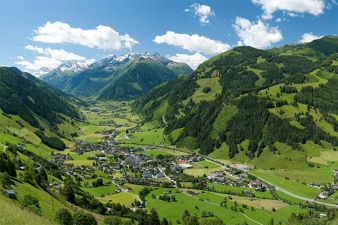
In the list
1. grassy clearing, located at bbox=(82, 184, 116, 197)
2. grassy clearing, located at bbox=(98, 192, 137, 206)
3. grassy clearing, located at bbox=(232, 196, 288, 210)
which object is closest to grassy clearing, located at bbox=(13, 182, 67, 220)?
grassy clearing, located at bbox=(98, 192, 137, 206)

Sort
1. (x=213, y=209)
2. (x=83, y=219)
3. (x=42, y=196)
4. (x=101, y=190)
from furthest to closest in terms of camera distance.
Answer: (x=101, y=190) < (x=213, y=209) < (x=42, y=196) < (x=83, y=219)

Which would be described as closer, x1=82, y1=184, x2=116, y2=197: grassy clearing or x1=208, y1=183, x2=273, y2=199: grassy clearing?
x1=82, y1=184, x2=116, y2=197: grassy clearing

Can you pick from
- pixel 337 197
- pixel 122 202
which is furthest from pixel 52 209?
pixel 337 197

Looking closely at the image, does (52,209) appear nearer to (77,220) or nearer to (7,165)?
(77,220)

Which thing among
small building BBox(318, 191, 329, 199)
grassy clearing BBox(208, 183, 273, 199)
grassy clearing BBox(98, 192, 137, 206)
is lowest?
grassy clearing BBox(98, 192, 137, 206)

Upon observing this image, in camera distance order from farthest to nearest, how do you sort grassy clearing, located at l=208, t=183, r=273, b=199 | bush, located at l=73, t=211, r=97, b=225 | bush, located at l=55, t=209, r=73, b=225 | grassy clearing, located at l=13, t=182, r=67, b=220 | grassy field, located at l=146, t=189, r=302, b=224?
1. grassy clearing, located at l=208, t=183, r=273, b=199
2. grassy field, located at l=146, t=189, r=302, b=224
3. grassy clearing, located at l=13, t=182, r=67, b=220
4. bush, located at l=73, t=211, r=97, b=225
5. bush, located at l=55, t=209, r=73, b=225

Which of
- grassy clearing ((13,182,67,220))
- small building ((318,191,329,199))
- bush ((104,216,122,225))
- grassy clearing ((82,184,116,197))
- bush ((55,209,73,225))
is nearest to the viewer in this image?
bush ((55,209,73,225))

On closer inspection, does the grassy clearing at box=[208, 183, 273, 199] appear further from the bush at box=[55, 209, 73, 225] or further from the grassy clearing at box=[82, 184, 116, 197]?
the bush at box=[55, 209, 73, 225]

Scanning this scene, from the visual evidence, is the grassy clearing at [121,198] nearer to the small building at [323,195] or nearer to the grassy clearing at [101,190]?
the grassy clearing at [101,190]

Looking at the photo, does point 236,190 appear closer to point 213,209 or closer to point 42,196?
point 213,209

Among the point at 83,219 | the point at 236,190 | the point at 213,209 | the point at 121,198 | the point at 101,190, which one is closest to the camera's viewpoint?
the point at 83,219

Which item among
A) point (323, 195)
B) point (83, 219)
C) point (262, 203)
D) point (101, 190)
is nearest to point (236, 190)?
point (262, 203)
